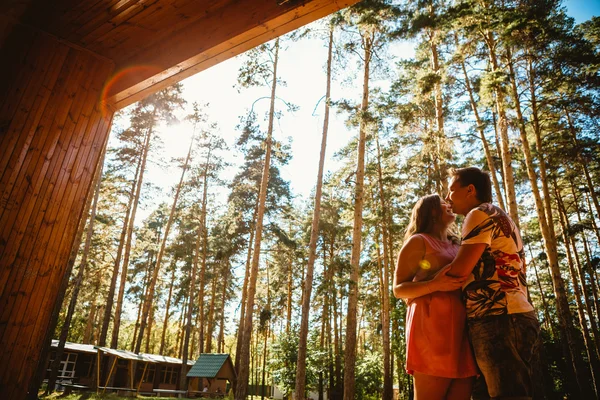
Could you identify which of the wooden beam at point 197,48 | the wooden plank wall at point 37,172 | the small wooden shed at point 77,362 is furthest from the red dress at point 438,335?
the small wooden shed at point 77,362

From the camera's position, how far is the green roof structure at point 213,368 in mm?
19469

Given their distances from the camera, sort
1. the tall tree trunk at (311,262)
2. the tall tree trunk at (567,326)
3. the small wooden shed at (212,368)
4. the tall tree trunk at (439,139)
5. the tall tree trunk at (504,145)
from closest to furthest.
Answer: the tall tree trunk at (504,145), the tall tree trunk at (567,326), the tall tree trunk at (311,262), the tall tree trunk at (439,139), the small wooden shed at (212,368)

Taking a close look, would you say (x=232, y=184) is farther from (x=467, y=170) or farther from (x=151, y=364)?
(x=467, y=170)

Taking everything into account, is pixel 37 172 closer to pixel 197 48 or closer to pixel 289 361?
Answer: pixel 197 48

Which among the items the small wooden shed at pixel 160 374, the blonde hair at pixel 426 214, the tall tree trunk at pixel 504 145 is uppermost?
the tall tree trunk at pixel 504 145

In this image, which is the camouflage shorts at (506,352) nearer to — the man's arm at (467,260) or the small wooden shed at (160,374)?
the man's arm at (467,260)

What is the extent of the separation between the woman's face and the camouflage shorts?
656 mm

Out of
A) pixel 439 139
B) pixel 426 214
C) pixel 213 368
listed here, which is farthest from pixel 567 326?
pixel 213 368

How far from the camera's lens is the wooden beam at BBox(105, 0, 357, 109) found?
7.63 ft

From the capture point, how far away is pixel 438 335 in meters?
1.76

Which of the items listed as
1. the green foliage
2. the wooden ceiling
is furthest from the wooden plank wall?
the green foliage

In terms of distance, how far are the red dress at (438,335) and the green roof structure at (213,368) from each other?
20.9 m

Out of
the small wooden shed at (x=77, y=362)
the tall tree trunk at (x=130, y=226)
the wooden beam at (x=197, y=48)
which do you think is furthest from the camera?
the small wooden shed at (x=77, y=362)

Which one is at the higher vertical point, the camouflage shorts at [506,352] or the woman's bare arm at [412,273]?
the woman's bare arm at [412,273]
